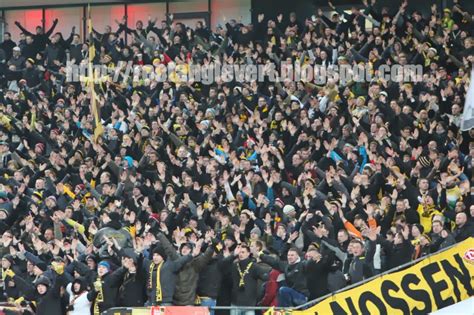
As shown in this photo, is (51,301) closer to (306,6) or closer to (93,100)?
(93,100)

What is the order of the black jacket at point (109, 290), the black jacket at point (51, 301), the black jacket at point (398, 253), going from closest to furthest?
the black jacket at point (398, 253) < the black jacket at point (109, 290) < the black jacket at point (51, 301)

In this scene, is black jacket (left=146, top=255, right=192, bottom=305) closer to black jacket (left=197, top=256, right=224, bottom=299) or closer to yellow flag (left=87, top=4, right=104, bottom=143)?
black jacket (left=197, top=256, right=224, bottom=299)

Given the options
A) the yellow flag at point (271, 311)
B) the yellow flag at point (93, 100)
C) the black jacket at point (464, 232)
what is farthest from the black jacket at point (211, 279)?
the yellow flag at point (93, 100)

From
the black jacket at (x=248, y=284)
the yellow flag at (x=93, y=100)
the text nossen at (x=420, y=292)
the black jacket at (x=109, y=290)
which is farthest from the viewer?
the yellow flag at (x=93, y=100)

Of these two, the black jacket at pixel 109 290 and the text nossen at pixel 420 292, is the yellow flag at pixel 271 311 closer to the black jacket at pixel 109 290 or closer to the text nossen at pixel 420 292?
the text nossen at pixel 420 292

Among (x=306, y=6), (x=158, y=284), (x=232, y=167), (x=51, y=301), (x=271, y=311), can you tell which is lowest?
(x=51, y=301)

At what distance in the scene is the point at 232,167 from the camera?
2409 centimetres

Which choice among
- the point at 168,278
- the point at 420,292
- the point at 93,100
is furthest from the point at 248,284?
the point at 93,100

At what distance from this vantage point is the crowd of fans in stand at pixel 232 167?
19.3m

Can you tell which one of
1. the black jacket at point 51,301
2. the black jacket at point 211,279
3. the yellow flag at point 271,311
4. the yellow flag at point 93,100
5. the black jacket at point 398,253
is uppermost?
the yellow flag at point 93,100

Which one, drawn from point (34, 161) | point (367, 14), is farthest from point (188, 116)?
point (367, 14)

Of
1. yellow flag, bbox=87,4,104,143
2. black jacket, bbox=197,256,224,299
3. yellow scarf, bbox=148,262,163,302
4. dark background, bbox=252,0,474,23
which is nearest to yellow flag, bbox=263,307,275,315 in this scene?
black jacket, bbox=197,256,224,299

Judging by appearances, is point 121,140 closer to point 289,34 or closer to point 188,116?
point 188,116

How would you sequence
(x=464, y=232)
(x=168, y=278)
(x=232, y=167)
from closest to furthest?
1. (x=464, y=232)
2. (x=168, y=278)
3. (x=232, y=167)
